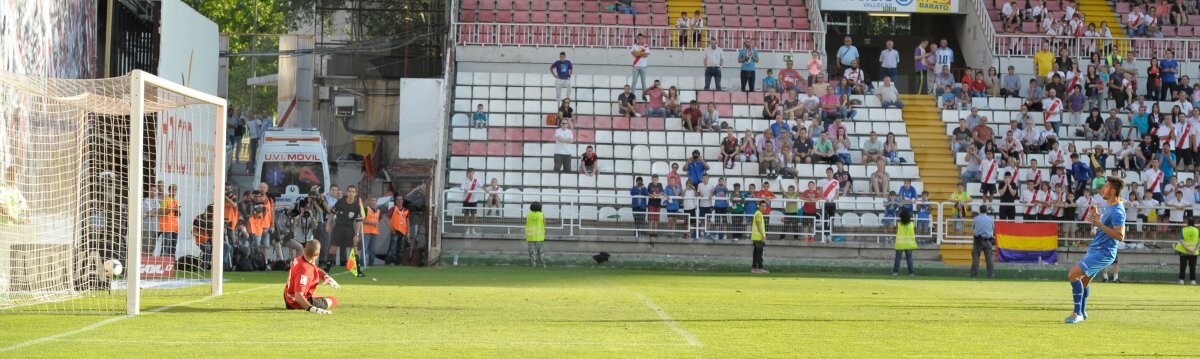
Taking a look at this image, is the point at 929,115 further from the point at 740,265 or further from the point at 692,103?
the point at 740,265

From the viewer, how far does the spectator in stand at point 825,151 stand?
31.1 m

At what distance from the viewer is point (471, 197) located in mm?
28781

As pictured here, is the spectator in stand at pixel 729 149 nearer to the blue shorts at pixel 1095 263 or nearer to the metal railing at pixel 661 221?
the metal railing at pixel 661 221

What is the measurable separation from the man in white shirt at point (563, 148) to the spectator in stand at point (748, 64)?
5283 millimetres

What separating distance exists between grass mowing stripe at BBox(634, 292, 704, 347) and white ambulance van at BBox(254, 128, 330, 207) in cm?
1485

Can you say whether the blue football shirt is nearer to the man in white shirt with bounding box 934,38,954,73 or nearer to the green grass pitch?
the green grass pitch

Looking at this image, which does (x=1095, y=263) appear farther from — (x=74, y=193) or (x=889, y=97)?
(x=889, y=97)

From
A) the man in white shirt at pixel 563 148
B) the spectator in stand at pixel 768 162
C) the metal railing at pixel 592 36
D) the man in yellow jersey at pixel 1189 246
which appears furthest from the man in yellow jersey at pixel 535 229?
the man in yellow jersey at pixel 1189 246

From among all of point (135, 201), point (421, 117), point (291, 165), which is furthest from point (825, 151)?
point (135, 201)

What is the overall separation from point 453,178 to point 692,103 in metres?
6.07

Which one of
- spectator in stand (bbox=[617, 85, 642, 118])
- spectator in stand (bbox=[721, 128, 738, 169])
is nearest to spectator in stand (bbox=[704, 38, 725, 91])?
spectator in stand (bbox=[617, 85, 642, 118])

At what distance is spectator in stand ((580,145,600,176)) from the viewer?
30688 millimetres

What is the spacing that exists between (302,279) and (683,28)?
2294cm

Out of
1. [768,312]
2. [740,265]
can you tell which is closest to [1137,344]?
[768,312]
